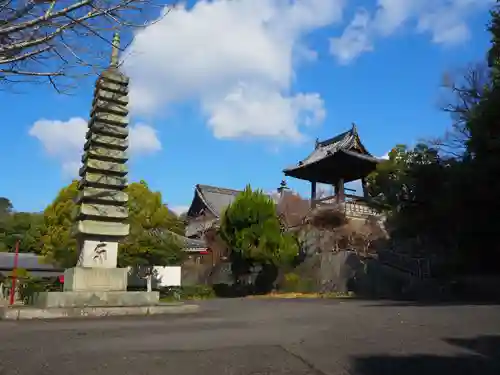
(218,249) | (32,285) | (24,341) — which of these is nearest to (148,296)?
(24,341)

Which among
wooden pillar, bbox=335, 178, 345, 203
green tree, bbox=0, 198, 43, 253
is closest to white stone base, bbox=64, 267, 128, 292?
wooden pillar, bbox=335, 178, 345, 203

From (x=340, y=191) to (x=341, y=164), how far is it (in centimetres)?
187

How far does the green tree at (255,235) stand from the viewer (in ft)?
74.8

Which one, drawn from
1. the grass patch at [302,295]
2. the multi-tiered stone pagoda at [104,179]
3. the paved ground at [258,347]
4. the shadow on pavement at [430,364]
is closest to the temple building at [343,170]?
the grass patch at [302,295]

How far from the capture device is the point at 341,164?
92.9ft

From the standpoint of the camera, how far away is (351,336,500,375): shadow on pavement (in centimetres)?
429

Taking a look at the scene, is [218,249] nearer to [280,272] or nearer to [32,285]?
[280,272]

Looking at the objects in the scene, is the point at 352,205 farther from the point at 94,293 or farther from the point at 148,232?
→ the point at 94,293

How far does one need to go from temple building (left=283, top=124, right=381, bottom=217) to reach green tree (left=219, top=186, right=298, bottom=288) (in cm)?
469

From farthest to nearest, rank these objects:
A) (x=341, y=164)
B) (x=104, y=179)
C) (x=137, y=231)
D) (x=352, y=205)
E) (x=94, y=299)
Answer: (x=341, y=164)
(x=352, y=205)
(x=137, y=231)
(x=104, y=179)
(x=94, y=299)

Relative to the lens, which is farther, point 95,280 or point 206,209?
point 206,209

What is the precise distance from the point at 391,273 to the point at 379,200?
3.65 meters

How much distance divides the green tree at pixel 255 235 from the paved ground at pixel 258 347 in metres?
14.6

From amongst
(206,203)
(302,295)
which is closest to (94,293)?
(302,295)
